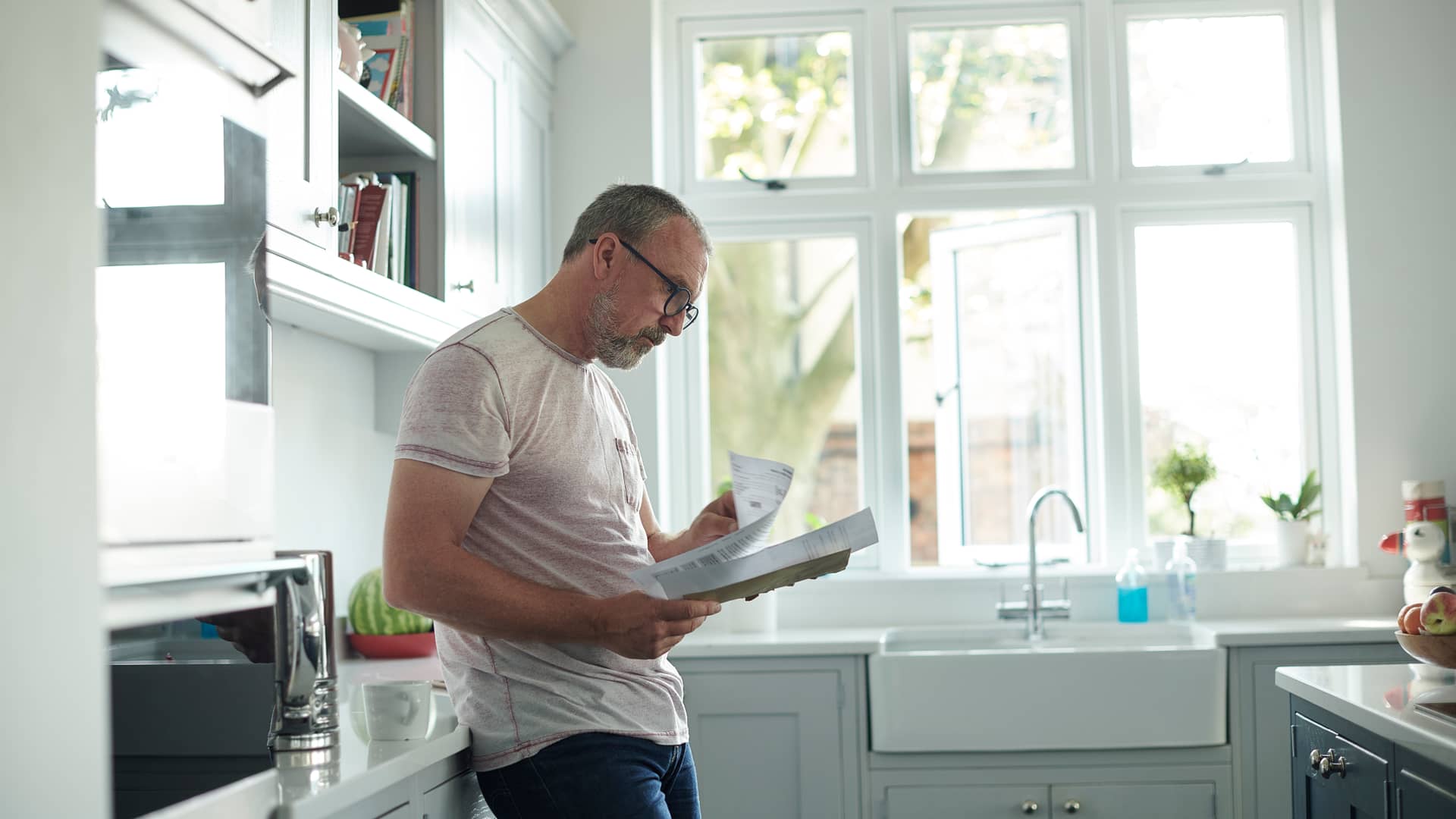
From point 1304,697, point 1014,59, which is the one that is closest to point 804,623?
point 1304,697

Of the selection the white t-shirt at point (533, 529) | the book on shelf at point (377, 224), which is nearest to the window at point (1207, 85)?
the book on shelf at point (377, 224)

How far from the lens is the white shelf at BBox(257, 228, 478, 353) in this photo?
70.7 inches

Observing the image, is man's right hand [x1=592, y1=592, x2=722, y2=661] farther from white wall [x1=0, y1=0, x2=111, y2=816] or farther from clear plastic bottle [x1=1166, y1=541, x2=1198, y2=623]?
clear plastic bottle [x1=1166, y1=541, x2=1198, y2=623]

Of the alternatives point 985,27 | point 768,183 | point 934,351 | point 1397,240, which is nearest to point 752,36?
point 768,183

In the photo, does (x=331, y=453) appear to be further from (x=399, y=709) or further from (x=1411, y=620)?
(x=1411, y=620)

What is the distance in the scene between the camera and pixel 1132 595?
324 cm

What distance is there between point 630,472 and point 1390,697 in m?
1.18

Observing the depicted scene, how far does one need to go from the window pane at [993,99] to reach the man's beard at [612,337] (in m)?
2.12

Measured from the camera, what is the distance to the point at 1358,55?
3.38m

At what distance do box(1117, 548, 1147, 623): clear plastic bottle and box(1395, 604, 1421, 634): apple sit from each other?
1416mm

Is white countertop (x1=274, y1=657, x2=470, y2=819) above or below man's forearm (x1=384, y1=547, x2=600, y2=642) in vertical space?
below

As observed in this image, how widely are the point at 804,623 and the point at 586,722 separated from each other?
6.32ft

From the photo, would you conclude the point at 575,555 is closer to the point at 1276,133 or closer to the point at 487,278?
the point at 487,278

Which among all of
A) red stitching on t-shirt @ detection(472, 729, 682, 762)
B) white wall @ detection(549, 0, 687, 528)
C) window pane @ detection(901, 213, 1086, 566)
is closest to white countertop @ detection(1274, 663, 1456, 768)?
red stitching on t-shirt @ detection(472, 729, 682, 762)
